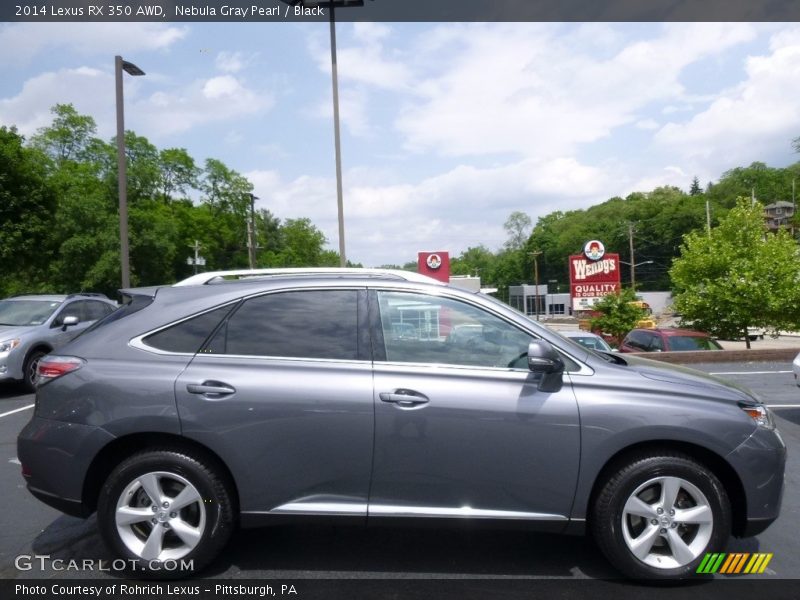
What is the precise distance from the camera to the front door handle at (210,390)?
3717 mm

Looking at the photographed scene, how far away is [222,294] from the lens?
4094 mm

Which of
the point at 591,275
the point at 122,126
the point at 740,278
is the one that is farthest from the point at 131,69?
the point at 591,275

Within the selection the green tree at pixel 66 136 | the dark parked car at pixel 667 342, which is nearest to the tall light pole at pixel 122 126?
the dark parked car at pixel 667 342

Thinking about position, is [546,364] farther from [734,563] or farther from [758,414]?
[734,563]

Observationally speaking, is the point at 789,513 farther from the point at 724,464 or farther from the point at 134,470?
the point at 134,470

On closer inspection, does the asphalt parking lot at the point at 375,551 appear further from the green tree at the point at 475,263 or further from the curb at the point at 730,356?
the green tree at the point at 475,263

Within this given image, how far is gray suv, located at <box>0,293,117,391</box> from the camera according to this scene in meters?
10.7

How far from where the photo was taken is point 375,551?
167 inches

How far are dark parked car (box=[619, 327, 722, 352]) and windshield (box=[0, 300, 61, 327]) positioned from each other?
13374mm

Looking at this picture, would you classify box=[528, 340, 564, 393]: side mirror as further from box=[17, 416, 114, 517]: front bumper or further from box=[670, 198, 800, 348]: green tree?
box=[670, 198, 800, 348]: green tree

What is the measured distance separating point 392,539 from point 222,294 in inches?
79.4

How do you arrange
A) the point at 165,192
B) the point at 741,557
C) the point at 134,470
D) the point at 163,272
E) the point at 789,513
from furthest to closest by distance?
the point at 165,192, the point at 163,272, the point at 789,513, the point at 741,557, the point at 134,470

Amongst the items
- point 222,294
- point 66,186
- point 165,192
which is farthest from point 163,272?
point 222,294

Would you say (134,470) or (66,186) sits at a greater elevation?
(66,186)
